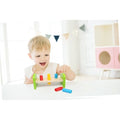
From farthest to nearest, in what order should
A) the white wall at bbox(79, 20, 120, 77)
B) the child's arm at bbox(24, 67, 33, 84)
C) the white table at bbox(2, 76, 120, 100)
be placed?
1. the white wall at bbox(79, 20, 120, 77)
2. the child's arm at bbox(24, 67, 33, 84)
3. the white table at bbox(2, 76, 120, 100)

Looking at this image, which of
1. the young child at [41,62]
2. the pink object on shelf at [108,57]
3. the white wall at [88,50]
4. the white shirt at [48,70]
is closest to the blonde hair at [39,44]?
the young child at [41,62]

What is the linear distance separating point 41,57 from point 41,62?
46mm

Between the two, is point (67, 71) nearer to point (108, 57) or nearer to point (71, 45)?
point (71, 45)

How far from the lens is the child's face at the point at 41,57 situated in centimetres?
112

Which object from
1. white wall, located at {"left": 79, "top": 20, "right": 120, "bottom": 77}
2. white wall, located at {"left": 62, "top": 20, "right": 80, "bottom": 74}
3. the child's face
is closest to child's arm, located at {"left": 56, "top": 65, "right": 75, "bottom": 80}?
the child's face

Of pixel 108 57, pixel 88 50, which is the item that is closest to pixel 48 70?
pixel 88 50

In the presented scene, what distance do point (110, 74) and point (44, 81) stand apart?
945 mm

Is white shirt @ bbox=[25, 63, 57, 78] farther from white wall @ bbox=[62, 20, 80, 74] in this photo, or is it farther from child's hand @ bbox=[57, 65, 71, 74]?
white wall @ bbox=[62, 20, 80, 74]

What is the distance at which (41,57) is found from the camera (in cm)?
114

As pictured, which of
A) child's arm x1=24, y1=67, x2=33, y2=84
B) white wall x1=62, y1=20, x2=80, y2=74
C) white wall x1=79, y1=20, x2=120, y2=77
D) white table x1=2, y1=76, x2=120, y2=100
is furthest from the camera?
white wall x1=79, y1=20, x2=120, y2=77

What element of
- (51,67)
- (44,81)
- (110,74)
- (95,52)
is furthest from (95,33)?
(44,81)

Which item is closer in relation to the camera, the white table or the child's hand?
the white table

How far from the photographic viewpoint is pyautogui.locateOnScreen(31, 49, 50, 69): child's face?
112 cm

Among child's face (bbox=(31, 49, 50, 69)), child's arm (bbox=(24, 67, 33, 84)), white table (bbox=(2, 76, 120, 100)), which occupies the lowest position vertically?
white table (bbox=(2, 76, 120, 100))
